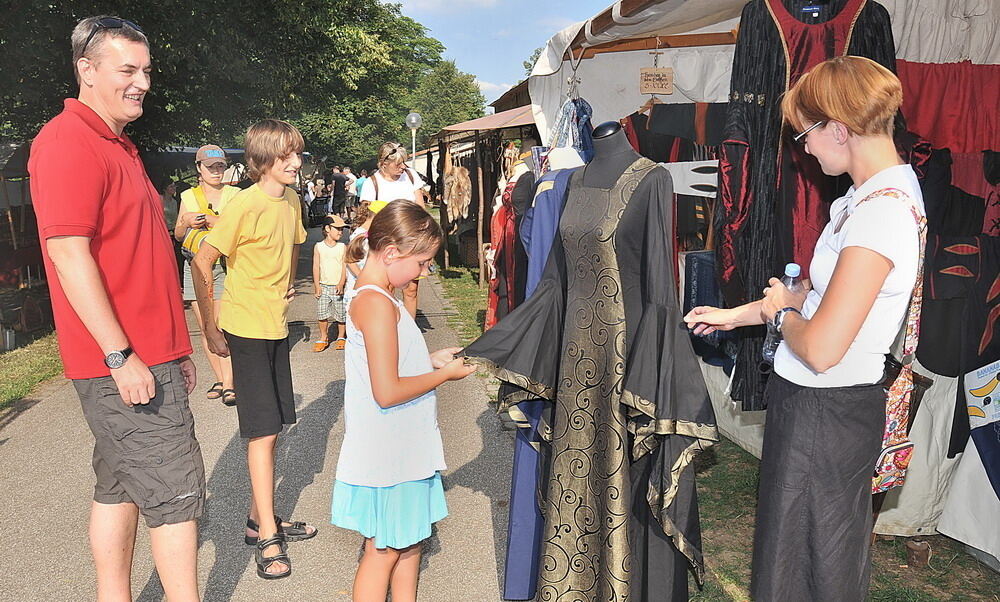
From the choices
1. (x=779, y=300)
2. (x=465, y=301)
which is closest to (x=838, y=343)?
(x=779, y=300)

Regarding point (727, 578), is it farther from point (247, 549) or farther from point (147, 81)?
point (147, 81)

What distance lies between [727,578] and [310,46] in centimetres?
1122

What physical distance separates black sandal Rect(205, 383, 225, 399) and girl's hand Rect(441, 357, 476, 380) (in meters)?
3.90

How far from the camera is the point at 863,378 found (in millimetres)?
1875

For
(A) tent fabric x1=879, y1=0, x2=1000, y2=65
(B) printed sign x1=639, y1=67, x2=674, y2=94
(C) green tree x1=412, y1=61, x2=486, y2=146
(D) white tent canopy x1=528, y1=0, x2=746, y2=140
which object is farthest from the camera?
(C) green tree x1=412, y1=61, x2=486, y2=146

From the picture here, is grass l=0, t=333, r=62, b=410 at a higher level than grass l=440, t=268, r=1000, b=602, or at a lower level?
higher

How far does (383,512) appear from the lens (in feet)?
7.75

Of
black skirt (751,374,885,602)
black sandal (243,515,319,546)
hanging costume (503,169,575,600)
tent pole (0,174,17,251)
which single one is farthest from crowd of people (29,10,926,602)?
tent pole (0,174,17,251)

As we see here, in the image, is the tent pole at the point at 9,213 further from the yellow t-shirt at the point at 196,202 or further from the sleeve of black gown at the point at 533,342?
the sleeve of black gown at the point at 533,342

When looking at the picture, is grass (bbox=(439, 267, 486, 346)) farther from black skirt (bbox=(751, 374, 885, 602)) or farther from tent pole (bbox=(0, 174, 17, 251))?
black skirt (bbox=(751, 374, 885, 602))

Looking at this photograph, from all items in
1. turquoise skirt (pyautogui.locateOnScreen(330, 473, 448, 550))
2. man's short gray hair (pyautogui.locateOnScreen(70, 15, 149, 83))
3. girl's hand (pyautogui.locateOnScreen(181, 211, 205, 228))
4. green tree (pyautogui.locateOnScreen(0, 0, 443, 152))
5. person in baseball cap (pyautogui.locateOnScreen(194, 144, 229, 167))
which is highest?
green tree (pyautogui.locateOnScreen(0, 0, 443, 152))

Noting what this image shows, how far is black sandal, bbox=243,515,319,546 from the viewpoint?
3.41 m

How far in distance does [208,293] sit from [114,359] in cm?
129

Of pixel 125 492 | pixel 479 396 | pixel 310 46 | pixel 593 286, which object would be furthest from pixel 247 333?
pixel 310 46
